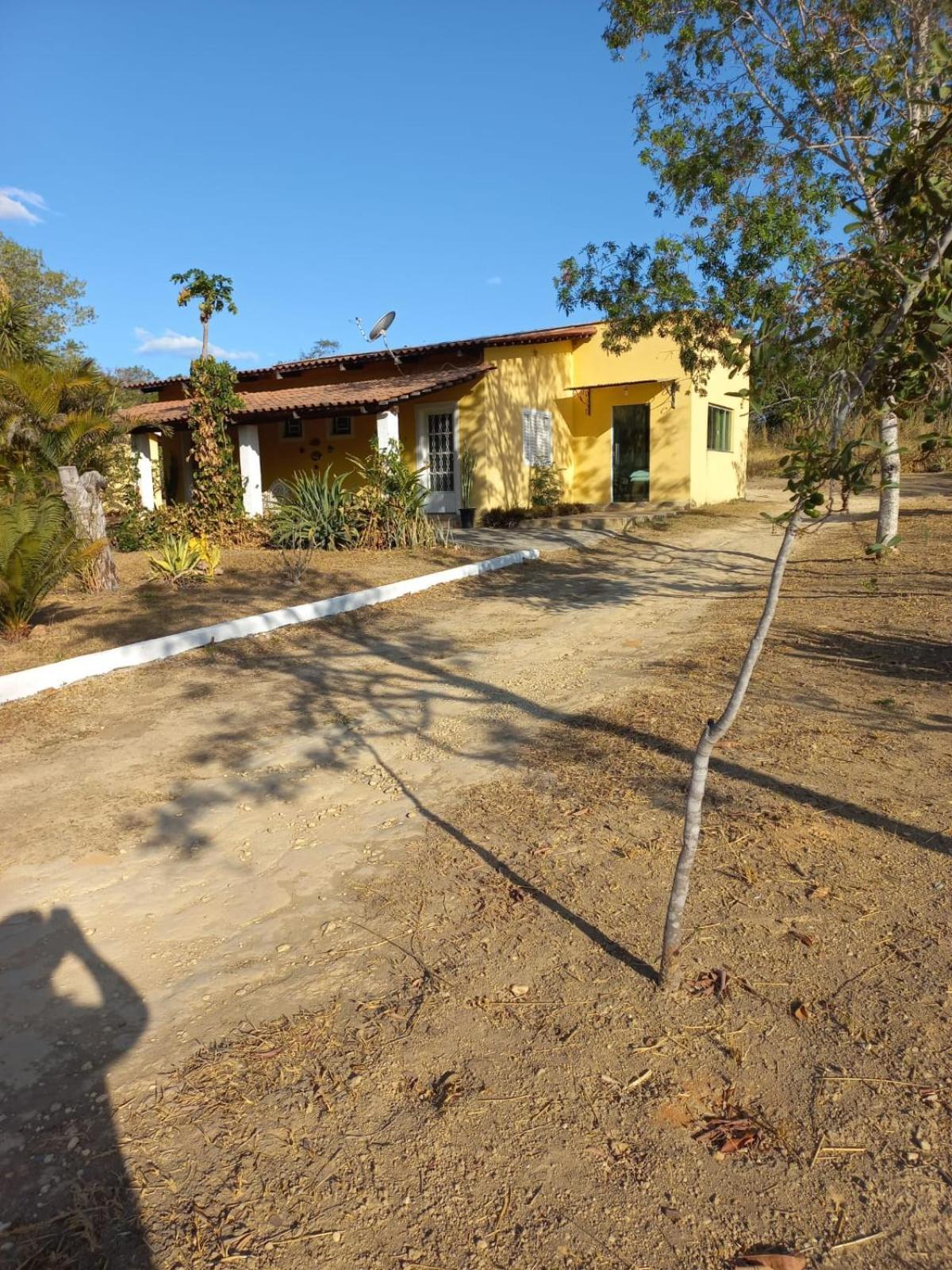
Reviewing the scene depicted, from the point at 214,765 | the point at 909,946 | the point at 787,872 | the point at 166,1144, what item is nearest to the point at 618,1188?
the point at 166,1144

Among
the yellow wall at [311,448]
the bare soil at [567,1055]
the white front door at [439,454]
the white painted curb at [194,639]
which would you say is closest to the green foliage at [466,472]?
the white front door at [439,454]

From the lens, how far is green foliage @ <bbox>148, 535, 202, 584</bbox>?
1061 cm

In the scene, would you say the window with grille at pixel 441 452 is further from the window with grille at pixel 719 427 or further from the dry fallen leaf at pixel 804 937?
the dry fallen leaf at pixel 804 937

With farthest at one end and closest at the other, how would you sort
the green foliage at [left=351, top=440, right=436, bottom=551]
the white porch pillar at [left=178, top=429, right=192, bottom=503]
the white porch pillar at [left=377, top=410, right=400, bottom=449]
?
the white porch pillar at [left=178, top=429, right=192, bottom=503] < the white porch pillar at [left=377, top=410, right=400, bottom=449] < the green foliage at [left=351, top=440, right=436, bottom=551]

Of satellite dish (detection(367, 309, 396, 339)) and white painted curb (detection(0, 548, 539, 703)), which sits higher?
satellite dish (detection(367, 309, 396, 339))

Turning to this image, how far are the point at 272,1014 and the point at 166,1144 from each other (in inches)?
21.0

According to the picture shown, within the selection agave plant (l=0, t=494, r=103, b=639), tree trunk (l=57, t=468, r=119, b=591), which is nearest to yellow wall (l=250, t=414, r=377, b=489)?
tree trunk (l=57, t=468, r=119, b=591)

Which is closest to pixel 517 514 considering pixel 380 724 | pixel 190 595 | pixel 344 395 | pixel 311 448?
pixel 344 395

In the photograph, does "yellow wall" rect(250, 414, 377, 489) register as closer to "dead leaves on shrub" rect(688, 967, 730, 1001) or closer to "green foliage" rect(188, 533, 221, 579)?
"green foliage" rect(188, 533, 221, 579)

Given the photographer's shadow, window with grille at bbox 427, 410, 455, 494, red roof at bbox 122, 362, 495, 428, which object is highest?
red roof at bbox 122, 362, 495, 428

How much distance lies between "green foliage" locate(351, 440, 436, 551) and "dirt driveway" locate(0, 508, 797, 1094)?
12.7 feet

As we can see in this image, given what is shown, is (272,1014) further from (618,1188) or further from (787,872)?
(787,872)

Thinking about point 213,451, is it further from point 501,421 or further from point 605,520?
point 605,520

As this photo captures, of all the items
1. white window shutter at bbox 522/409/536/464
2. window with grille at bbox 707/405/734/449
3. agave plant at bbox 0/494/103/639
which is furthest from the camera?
window with grille at bbox 707/405/734/449
